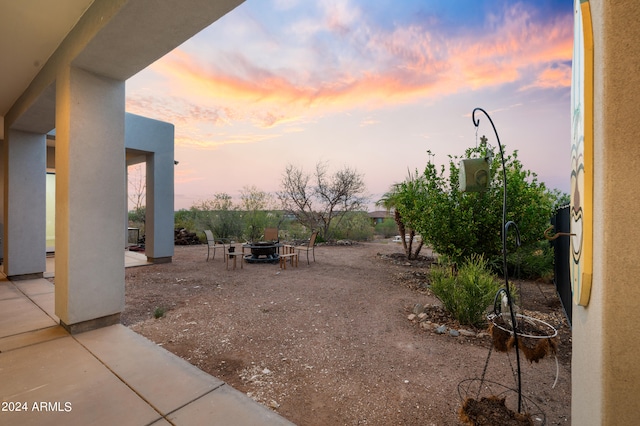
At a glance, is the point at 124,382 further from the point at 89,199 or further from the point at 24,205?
the point at 24,205

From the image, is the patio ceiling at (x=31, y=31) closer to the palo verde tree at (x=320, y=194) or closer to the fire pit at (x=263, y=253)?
the fire pit at (x=263, y=253)

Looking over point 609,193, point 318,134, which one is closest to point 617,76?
point 609,193

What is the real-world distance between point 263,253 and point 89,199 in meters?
5.44

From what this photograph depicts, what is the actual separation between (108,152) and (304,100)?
529 cm

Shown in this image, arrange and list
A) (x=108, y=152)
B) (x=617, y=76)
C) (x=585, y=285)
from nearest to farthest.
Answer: (x=617, y=76)
(x=585, y=285)
(x=108, y=152)

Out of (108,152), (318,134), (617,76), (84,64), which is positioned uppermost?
(318,134)

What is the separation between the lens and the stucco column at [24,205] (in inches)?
178

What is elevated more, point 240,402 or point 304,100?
point 304,100

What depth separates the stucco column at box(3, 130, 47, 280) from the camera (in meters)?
4.52

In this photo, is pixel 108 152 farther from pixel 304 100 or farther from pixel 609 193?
pixel 304 100

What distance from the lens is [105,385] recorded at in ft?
6.08

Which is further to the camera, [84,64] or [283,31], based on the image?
[283,31]

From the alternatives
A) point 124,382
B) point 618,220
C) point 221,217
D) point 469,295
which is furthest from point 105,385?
point 221,217

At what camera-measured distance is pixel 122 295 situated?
9.53 feet
